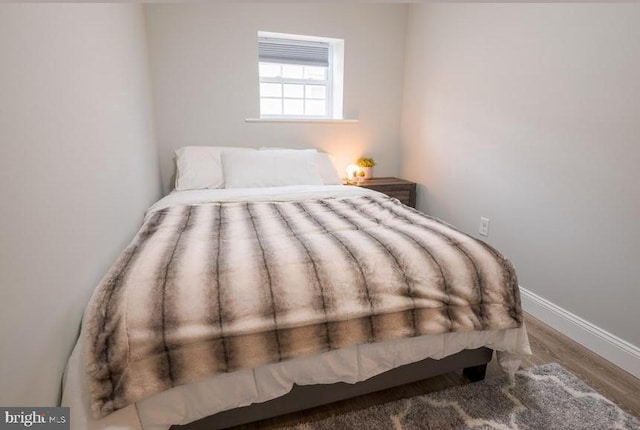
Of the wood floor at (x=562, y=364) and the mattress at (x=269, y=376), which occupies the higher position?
the mattress at (x=269, y=376)

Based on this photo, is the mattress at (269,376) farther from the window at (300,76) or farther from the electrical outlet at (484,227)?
the window at (300,76)

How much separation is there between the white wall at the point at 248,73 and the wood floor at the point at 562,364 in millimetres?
2202

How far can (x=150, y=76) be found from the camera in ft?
9.03

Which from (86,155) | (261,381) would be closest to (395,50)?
(86,155)

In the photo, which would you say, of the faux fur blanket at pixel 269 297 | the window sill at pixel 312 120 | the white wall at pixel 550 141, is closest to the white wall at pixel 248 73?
the window sill at pixel 312 120

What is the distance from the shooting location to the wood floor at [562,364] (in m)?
1.39

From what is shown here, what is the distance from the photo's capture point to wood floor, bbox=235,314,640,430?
1392 mm

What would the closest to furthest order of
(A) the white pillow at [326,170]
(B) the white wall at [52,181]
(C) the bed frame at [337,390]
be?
(B) the white wall at [52,181]
(C) the bed frame at [337,390]
(A) the white pillow at [326,170]

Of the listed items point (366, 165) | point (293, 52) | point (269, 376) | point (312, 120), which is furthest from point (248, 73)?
point (269, 376)

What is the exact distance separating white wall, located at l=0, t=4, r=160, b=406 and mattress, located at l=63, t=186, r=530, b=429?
0.10 m

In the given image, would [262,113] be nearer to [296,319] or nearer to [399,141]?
[399,141]

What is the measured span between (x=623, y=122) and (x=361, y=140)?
→ 6.85 ft

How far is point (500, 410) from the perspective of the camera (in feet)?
4.54

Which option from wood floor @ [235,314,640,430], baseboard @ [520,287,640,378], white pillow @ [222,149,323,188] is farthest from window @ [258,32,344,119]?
wood floor @ [235,314,640,430]
